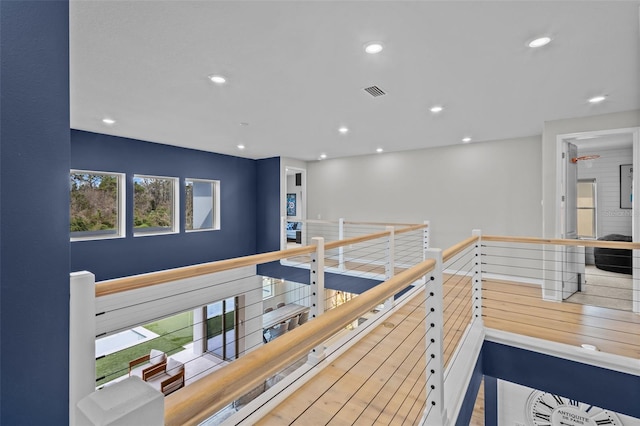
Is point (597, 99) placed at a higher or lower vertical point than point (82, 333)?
higher

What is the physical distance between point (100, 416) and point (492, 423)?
4.48 metres

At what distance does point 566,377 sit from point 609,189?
5.48 metres

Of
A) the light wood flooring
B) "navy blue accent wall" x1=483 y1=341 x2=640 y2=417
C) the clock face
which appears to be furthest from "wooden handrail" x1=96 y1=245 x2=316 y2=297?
the clock face

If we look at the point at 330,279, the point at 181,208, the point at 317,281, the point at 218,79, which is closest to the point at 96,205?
the point at 181,208

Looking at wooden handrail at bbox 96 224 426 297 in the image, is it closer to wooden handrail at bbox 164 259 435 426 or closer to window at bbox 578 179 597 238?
wooden handrail at bbox 164 259 435 426

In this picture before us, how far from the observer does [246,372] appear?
0.63 metres

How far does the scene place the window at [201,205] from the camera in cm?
606

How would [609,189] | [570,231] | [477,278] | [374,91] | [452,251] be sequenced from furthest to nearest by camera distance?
[609,189]
[570,231]
[374,91]
[477,278]
[452,251]

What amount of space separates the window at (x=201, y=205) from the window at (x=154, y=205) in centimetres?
25

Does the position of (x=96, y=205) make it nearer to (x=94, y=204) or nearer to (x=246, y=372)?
(x=94, y=204)

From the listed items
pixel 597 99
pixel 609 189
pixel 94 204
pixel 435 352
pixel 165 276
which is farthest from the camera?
pixel 609 189

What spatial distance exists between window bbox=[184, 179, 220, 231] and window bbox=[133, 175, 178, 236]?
0.25m

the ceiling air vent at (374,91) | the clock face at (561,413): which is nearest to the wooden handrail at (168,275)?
the ceiling air vent at (374,91)

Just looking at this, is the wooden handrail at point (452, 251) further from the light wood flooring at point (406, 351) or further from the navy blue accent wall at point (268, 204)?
the navy blue accent wall at point (268, 204)
